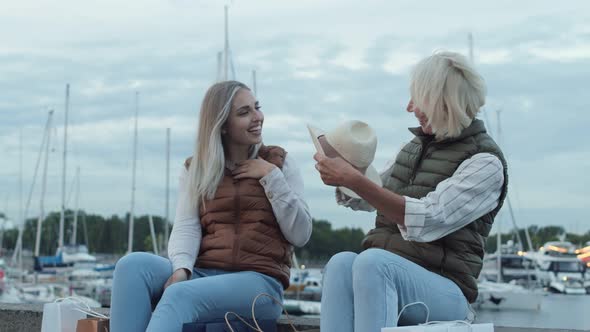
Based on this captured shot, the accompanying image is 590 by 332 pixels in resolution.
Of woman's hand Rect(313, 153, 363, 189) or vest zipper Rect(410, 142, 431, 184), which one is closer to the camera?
woman's hand Rect(313, 153, 363, 189)

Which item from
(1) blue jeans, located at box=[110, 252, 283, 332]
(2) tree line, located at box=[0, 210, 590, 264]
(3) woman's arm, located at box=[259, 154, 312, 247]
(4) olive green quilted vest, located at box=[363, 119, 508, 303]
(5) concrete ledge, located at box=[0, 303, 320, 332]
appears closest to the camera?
(4) olive green quilted vest, located at box=[363, 119, 508, 303]

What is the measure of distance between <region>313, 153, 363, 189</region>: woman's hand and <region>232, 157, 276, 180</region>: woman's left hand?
99cm

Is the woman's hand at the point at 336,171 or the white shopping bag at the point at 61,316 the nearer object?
the woman's hand at the point at 336,171

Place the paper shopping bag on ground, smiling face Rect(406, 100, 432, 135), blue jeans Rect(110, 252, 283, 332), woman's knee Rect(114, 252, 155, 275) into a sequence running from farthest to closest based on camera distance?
the paper shopping bag on ground, woman's knee Rect(114, 252, 155, 275), blue jeans Rect(110, 252, 283, 332), smiling face Rect(406, 100, 432, 135)

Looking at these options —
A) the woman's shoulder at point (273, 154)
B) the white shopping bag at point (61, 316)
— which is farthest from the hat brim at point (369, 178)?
the white shopping bag at point (61, 316)

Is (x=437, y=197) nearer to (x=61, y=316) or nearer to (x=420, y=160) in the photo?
(x=420, y=160)

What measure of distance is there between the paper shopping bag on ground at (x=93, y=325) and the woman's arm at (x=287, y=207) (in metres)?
0.93

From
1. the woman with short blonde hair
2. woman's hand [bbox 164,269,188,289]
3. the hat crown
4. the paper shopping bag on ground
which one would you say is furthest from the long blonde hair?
the hat crown

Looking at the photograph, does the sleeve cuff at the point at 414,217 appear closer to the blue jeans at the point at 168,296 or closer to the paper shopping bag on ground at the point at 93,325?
the blue jeans at the point at 168,296

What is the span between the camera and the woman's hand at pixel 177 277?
13.9ft

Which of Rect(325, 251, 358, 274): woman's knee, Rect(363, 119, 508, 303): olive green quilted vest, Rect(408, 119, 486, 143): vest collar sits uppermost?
Rect(408, 119, 486, 143): vest collar

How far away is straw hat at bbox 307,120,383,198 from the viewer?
141 inches

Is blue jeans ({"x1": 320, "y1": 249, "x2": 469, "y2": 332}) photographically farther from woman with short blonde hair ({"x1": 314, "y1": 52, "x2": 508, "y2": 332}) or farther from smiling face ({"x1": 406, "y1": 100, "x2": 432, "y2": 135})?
smiling face ({"x1": 406, "y1": 100, "x2": 432, "y2": 135})

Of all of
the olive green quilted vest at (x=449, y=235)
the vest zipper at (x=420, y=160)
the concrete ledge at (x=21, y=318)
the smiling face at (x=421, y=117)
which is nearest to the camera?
the olive green quilted vest at (x=449, y=235)
